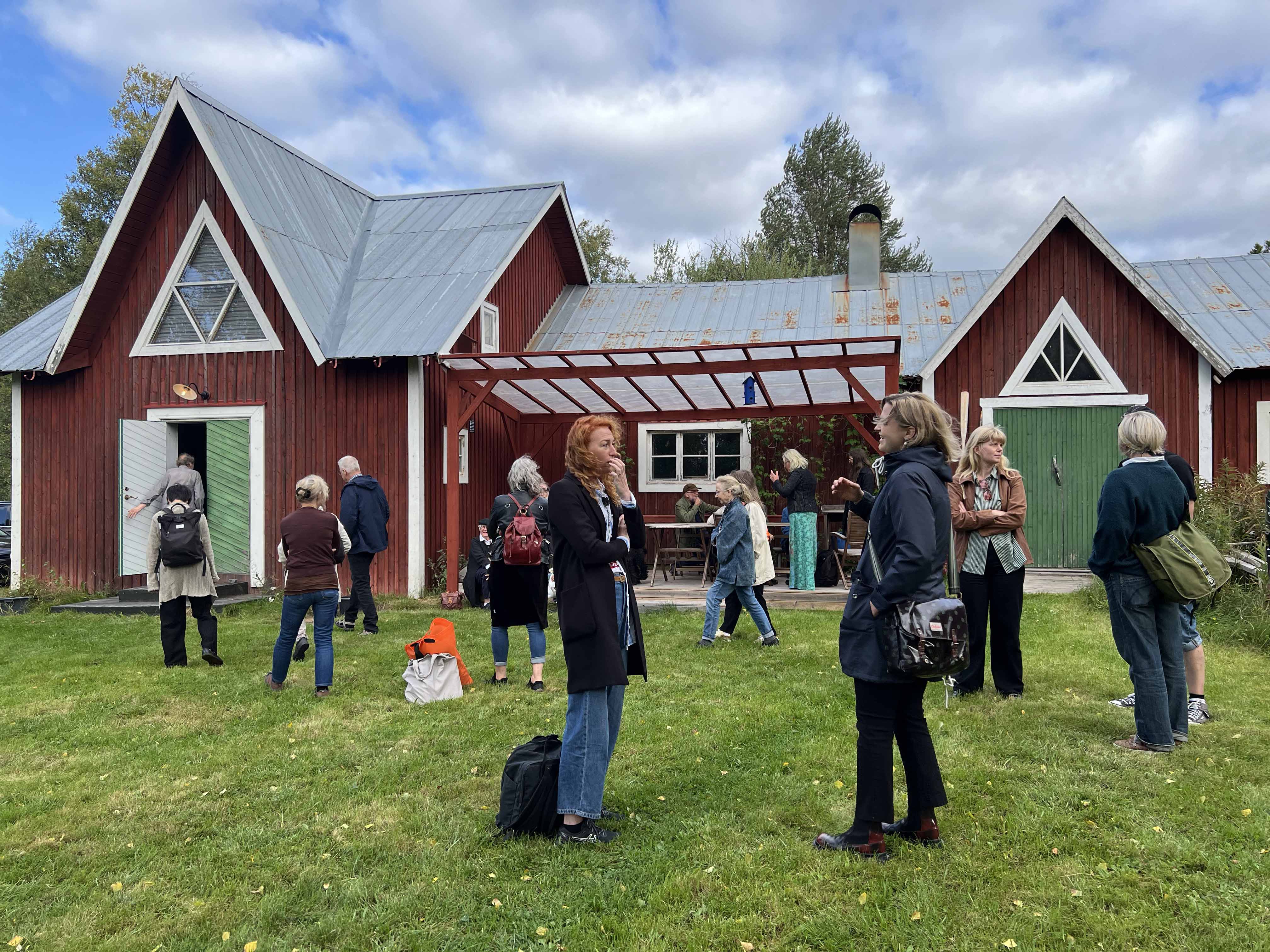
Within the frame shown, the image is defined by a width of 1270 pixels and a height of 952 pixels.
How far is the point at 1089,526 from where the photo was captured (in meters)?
12.4

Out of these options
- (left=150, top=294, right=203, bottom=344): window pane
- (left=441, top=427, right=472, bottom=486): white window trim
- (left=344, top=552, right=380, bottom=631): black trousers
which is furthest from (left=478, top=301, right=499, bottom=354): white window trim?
(left=344, top=552, right=380, bottom=631): black trousers

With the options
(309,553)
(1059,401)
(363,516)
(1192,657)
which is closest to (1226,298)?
(1059,401)

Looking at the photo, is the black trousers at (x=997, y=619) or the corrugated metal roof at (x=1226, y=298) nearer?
the black trousers at (x=997, y=619)

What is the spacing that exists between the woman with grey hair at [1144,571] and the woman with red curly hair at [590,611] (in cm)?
264

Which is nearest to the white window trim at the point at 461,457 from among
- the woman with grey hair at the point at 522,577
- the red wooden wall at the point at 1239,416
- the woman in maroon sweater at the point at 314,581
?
the woman in maroon sweater at the point at 314,581

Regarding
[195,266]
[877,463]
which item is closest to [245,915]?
[877,463]

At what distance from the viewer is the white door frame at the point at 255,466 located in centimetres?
1222

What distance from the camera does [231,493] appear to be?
12.5 m

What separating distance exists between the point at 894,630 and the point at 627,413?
33.6ft

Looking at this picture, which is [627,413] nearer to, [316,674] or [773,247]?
[316,674]

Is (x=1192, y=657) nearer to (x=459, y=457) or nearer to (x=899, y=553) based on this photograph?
(x=899, y=553)

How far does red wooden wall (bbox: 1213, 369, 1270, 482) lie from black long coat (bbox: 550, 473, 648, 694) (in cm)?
1175

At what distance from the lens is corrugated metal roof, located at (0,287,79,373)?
12.6 metres

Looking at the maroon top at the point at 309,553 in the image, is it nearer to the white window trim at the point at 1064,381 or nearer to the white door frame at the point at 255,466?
the white door frame at the point at 255,466
